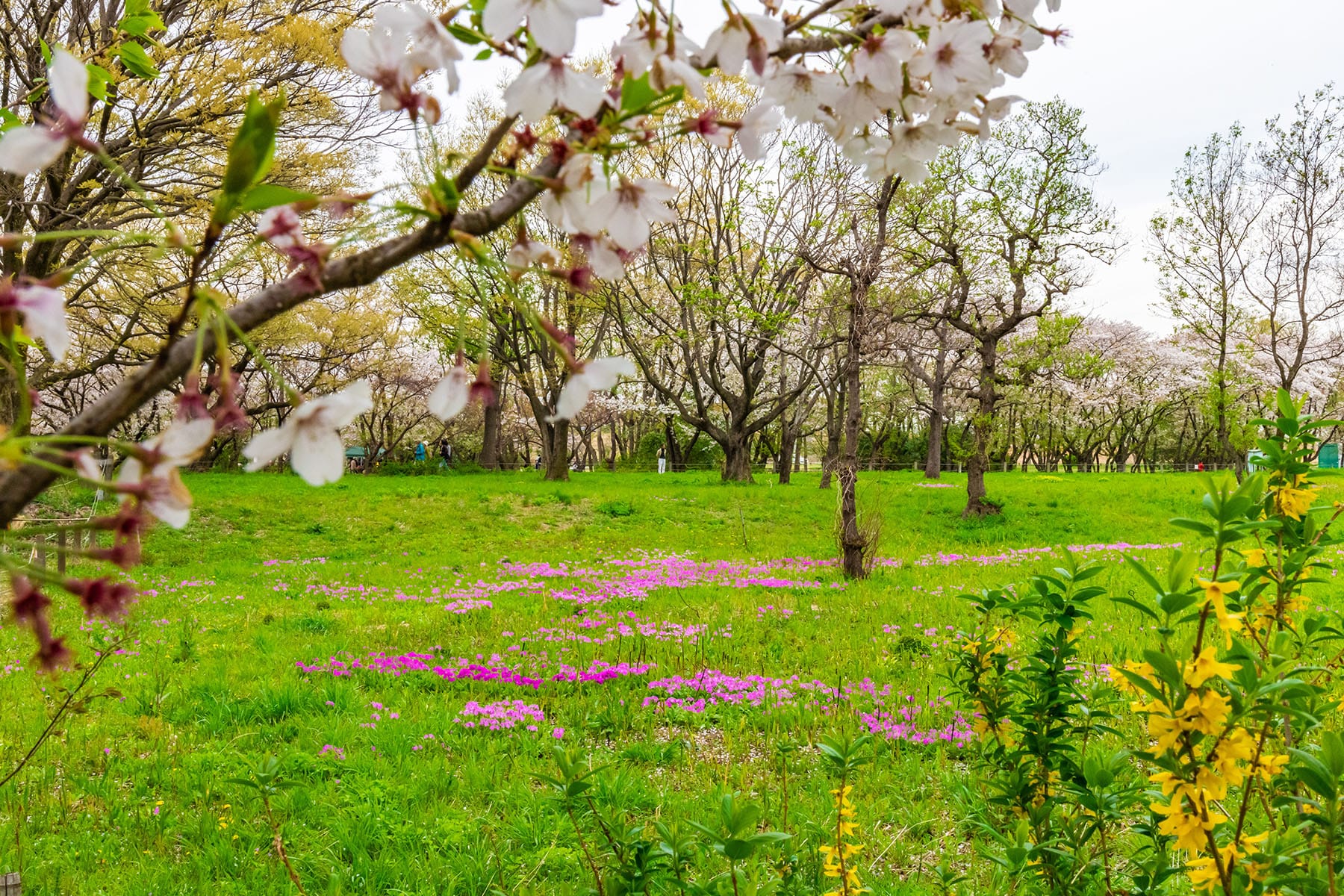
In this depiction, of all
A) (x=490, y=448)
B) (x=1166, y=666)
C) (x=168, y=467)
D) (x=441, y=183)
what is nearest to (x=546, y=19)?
(x=441, y=183)

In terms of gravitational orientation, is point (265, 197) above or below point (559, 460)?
above

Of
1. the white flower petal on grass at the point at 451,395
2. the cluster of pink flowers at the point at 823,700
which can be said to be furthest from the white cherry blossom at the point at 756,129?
the cluster of pink flowers at the point at 823,700

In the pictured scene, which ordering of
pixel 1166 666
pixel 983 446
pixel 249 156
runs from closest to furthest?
pixel 249 156
pixel 1166 666
pixel 983 446

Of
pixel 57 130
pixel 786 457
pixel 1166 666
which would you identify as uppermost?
pixel 57 130

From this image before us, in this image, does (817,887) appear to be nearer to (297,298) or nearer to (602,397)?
(297,298)

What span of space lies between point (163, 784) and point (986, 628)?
11.6ft

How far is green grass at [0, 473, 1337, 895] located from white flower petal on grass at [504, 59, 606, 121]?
394 millimetres

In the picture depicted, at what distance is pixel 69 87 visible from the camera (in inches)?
19.0

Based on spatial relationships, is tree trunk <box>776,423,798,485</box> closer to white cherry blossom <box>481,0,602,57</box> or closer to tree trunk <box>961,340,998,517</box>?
tree trunk <box>961,340,998,517</box>

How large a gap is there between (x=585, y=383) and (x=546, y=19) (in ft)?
0.93

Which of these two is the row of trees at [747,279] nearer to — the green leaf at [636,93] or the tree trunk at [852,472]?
the tree trunk at [852,472]

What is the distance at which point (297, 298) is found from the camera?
1.73 ft

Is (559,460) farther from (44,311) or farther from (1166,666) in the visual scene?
(44,311)

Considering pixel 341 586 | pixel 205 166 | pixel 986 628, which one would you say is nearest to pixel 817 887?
pixel 986 628
